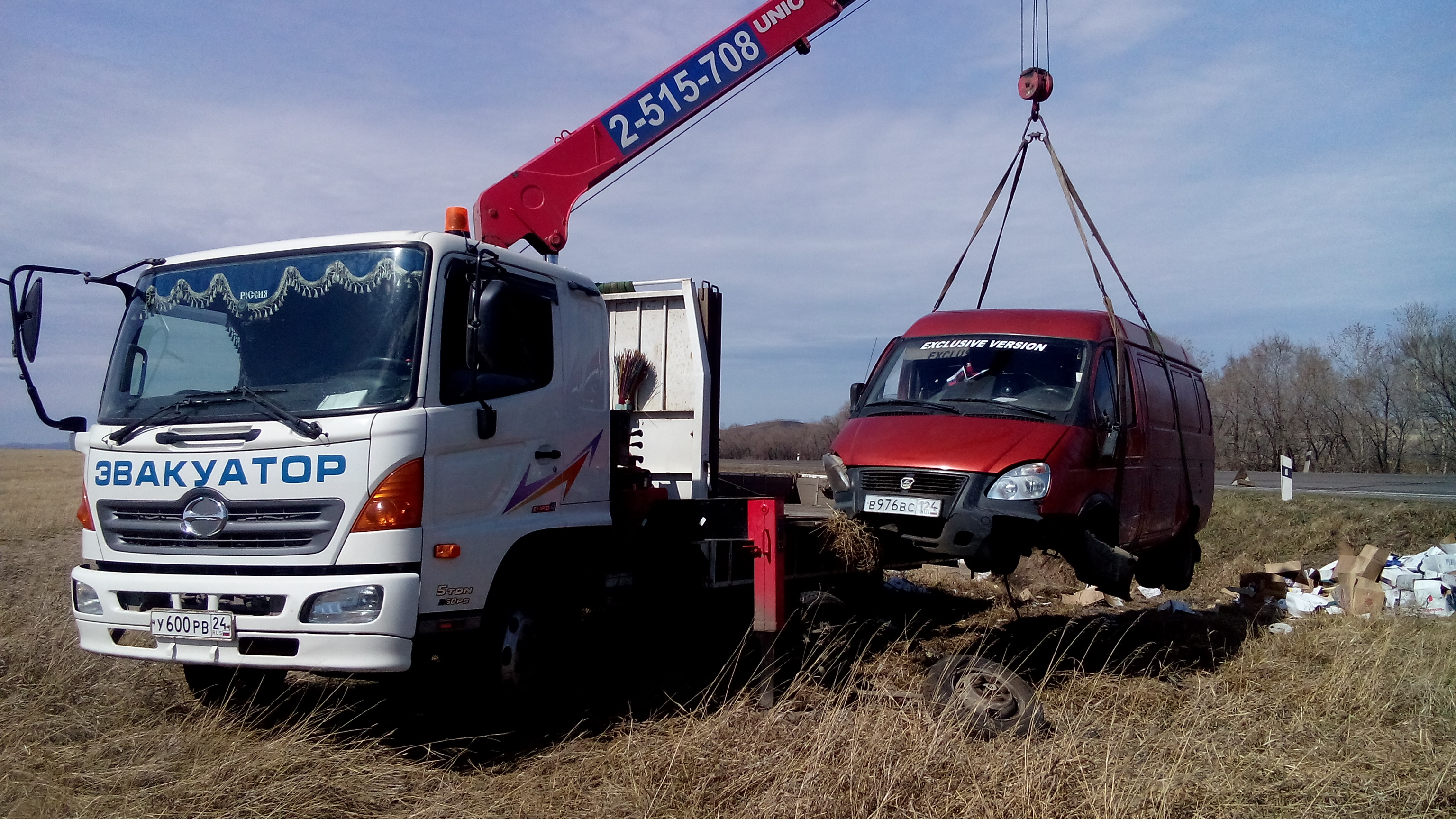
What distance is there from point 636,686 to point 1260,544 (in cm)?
1239

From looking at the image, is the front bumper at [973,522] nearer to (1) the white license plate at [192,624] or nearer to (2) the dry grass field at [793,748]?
(2) the dry grass field at [793,748]

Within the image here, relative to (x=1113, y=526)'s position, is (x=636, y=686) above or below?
below

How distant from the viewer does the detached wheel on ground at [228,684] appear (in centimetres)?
530

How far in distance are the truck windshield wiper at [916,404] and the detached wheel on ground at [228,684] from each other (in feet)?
13.6

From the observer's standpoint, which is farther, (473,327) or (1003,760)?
(473,327)

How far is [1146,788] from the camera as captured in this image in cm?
393

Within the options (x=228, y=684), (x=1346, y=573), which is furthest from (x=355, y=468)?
(x=1346, y=573)

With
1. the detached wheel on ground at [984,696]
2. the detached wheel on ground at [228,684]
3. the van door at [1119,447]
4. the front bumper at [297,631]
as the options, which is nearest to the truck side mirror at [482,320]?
the front bumper at [297,631]

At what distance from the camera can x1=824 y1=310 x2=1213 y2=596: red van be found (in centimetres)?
585

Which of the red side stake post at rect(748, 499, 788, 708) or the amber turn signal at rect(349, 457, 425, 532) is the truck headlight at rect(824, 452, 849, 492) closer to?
the red side stake post at rect(748, 499, 788, 708)

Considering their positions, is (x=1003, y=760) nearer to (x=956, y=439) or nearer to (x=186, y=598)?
(x=956, y=439)

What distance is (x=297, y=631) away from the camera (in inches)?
170

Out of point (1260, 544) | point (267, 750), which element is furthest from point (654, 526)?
point (1260, 544)

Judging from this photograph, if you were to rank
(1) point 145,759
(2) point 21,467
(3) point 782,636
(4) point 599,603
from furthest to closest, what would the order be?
(2) point 21,467
(3) point 782,636
(4) point 599,603
(1) point 145,759
